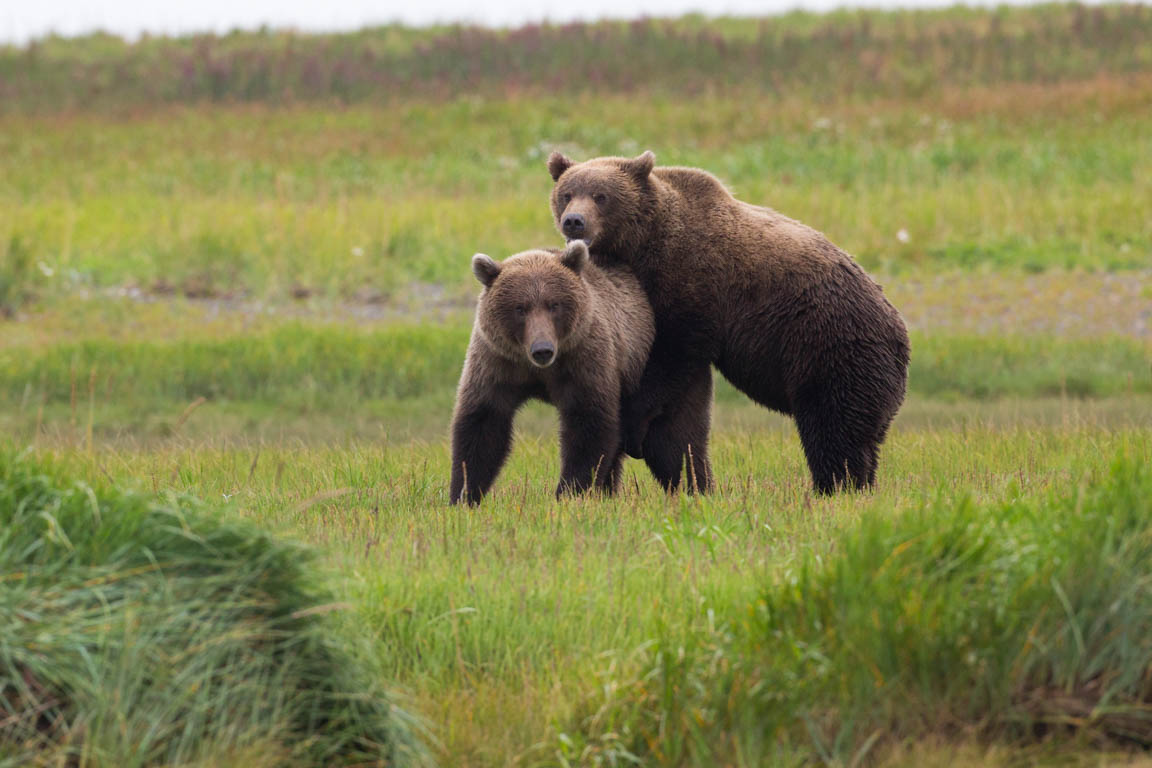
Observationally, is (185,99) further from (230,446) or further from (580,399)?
(580,399)

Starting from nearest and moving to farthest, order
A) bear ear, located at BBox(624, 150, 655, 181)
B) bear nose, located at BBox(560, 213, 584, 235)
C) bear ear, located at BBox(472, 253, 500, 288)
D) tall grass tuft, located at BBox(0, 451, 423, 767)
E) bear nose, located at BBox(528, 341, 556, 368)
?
tall grass tuft, located at BBox(0, 451, 423, 767), bear nose, located at BBox(528, 341, 556, 368), bear ear, located at BBox(472, 253, 500, 288), bear nose, located at BBox(560, 213, 584, 235), bear ear, located at BBox(624, 150, 655, 181)

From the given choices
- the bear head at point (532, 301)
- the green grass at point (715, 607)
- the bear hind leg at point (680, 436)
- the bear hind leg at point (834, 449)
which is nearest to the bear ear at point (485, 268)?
the bear head at point (532, 301)

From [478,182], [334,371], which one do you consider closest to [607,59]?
[478,182]

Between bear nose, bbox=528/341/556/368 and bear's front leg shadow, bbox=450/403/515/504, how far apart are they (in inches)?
24.6

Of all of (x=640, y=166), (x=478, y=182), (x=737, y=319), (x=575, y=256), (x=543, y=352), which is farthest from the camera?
(x=478, y=182)

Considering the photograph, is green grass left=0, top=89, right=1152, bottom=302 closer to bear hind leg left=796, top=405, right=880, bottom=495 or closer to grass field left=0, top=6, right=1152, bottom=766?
grass field left=0, top=6, right=1152, bottom=766

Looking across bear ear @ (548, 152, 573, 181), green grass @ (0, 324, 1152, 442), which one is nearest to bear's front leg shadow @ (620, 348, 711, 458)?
bear ear @ (548, 152, 573, 181)

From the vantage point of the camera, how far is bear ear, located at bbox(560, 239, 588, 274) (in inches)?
280

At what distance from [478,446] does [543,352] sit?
0.81m

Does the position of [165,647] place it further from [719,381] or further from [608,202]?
[719,381]

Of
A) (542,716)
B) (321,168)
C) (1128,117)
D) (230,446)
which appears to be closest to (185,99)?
(321,168)

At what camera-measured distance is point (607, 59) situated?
34.2 m

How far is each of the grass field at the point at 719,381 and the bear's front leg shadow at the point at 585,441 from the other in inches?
9.5

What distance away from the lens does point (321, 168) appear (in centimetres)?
2544
